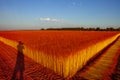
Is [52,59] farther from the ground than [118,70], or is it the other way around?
[52,59]

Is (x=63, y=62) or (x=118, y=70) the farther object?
(x=118, y=70)

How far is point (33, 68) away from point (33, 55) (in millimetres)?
2402

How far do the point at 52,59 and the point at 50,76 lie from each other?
1178 millimetres

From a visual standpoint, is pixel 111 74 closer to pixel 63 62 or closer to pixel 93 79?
pixel 93 79

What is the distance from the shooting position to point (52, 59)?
26.6 feet

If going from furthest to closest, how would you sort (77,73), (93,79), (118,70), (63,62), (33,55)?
(33,55) < (118,70) < (77,73) < (63,62) < (93,79)

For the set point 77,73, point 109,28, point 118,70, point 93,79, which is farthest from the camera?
point 109,28

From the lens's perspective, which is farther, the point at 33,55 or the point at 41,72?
the point at 33,55

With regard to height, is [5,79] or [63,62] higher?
[63,62]

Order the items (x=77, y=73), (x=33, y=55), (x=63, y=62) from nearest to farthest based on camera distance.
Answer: (x=63, y=62) → (x=77, y=73) → (x=33, y=55)

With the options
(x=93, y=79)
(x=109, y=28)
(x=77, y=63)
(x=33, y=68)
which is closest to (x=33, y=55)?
(x=33, y=68)

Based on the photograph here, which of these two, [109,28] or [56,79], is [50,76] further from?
[109,28]

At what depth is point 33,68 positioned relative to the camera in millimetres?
8680

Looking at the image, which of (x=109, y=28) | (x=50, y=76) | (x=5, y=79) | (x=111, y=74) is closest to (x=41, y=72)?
(x=50, y=76)
